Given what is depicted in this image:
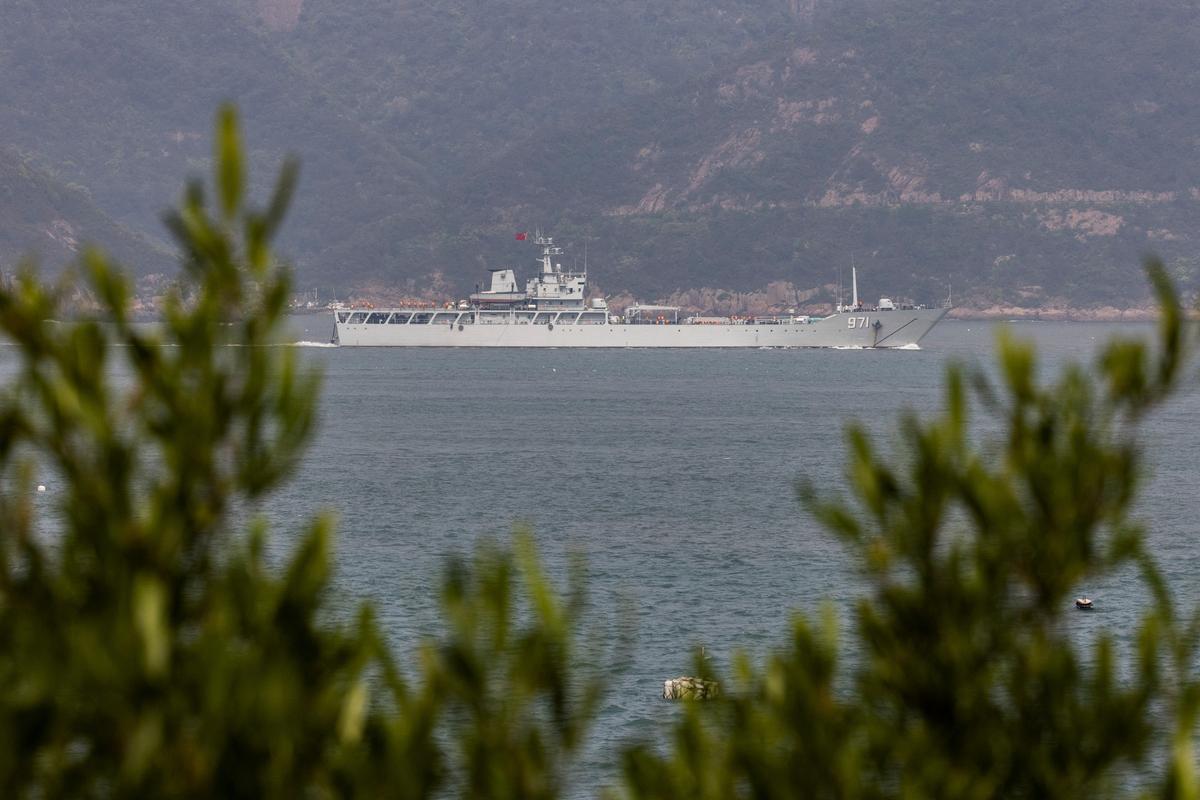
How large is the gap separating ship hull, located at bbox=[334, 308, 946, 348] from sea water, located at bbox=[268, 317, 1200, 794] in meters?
52.4

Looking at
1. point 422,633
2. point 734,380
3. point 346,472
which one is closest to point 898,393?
point 734,380

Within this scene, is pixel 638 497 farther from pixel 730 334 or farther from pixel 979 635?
pixel 730 334

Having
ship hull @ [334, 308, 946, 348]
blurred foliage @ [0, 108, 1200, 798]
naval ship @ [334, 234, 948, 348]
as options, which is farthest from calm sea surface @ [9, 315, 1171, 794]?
naval ship @ [334, 234, 948, 348]

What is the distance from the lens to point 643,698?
31031 millimetres

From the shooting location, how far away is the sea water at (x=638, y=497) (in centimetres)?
3747

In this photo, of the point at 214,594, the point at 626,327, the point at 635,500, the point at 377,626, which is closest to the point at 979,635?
the point at 377,626

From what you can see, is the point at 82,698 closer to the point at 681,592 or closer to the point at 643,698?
the point at 643,698

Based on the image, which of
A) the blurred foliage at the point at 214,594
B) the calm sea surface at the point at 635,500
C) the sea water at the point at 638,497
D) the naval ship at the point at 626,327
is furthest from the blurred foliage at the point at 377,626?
the naval ship at the point at 626,327

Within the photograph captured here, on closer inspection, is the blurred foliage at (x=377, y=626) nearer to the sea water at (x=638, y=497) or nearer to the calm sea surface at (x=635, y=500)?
the sea water at (x=638, y=497)

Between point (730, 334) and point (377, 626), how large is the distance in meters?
183

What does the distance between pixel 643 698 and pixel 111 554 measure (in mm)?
23978

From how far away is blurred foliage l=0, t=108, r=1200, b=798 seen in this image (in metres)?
7.43

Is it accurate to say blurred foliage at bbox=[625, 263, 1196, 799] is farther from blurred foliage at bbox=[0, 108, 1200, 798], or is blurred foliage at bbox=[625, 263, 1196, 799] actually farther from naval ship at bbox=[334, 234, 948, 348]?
Result: naval ship at bbox=[334, 234, 948, 348]

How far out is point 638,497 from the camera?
62.6 meters
